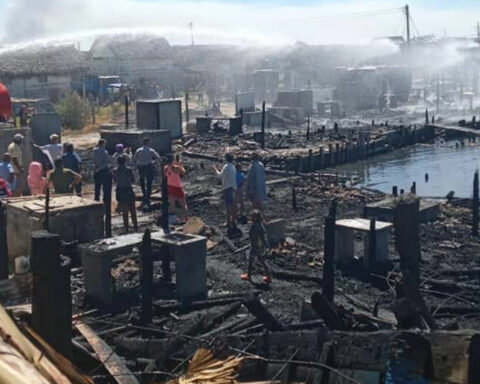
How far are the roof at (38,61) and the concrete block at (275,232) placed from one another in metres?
33.2

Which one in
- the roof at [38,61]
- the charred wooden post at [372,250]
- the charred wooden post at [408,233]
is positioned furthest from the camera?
the roof at [38,61]

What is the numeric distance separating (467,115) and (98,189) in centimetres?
4116

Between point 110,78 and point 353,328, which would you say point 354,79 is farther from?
point 353,328

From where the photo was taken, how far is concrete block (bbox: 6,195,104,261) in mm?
13062

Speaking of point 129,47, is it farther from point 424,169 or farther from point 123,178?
point 123,178

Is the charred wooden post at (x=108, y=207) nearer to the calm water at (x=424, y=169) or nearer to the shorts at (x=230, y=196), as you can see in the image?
the shorts at (x=230, y=196)

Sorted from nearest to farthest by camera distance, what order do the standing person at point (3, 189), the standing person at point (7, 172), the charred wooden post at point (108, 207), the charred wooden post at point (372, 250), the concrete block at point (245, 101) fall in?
the charred wooden post at point (372, 250)
the standing person at point (3, 189)
the standing person at point (7, 172)
the charred wooden post at point (108, 207)
the concrete block at point (245, 101)

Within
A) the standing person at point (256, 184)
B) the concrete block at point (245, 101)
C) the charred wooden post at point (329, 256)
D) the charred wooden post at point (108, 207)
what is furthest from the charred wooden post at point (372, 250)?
the concrete block at point (245, 101)

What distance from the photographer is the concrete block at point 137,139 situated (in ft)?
88.9

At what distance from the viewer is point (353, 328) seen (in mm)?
9297

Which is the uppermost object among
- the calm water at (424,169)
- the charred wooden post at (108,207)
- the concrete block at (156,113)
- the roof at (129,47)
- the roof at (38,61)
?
the roof at (129,47)

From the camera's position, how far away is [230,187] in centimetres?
1675

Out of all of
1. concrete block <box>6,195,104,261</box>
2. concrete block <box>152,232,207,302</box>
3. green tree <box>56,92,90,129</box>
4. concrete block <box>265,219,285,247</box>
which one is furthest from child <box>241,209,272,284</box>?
green tree <box>56,92,90,129</box>

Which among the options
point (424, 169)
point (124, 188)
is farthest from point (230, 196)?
point (424, 169)
